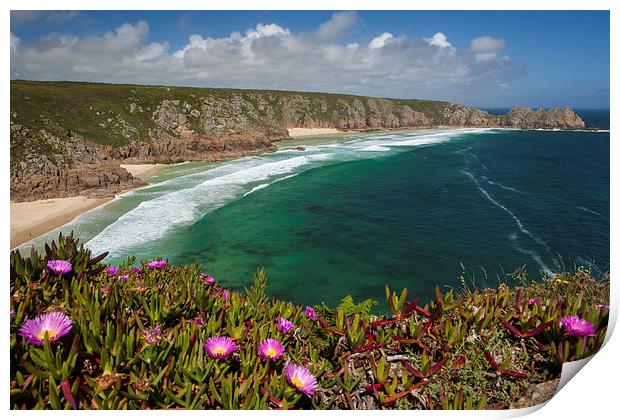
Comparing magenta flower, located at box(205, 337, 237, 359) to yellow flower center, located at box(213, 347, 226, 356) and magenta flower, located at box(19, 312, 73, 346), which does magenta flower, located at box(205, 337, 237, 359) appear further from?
magenta flower, located at box(19, 312, 73, 346)

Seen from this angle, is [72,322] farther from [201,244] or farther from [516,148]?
[516,148]

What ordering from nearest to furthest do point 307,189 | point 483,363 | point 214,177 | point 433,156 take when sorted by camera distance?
point 483,363, point 307,189, point 214,177, point 433,156

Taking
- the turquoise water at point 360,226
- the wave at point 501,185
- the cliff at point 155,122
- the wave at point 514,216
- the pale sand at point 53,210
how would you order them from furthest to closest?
1. the wave at point 501,185
2. the cliff at point 155,122
3. the wave at point 514,216
4. the pale sand at point 53,210
5. the turquoise water at point 360,226

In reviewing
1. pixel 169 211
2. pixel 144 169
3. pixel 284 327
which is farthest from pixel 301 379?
pixel 144 169

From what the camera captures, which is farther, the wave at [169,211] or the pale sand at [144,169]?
the pale sand at [144,169]

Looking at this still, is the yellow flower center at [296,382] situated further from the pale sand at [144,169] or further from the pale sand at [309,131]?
the pale sand at [309,131]

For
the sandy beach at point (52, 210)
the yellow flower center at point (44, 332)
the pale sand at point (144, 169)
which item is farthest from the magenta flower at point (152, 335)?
the pale sand at point (144, 169)

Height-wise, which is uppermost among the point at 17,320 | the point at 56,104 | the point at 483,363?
the point at 56,104

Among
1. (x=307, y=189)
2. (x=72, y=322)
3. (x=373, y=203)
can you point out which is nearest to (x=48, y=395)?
(x=72, y=322)
